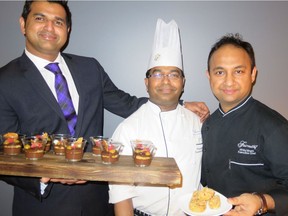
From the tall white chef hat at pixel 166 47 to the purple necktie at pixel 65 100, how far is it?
2.61 feet

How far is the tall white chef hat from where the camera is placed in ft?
7.32

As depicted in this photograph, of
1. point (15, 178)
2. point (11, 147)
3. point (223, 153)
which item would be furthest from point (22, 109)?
point (223, 153)

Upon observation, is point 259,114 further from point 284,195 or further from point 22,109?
point 22,109

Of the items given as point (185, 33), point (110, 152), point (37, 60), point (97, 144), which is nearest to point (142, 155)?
point (110, 152)

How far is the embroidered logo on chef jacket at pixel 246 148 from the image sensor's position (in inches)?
71.1

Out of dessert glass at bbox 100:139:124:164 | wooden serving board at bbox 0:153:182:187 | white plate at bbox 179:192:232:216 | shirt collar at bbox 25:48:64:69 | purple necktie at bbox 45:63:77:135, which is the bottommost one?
white plate at bbox 179:192:232:216

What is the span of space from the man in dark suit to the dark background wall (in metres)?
0.50

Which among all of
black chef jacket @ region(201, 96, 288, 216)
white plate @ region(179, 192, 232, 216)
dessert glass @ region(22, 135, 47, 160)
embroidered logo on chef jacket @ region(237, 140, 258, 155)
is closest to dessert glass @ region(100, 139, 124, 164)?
dessert glass @ region(22, 135, 47, 160)

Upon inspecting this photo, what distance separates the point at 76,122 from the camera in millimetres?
2135

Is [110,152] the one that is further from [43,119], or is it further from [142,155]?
[43,119]

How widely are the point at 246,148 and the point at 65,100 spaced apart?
1529 millimetres

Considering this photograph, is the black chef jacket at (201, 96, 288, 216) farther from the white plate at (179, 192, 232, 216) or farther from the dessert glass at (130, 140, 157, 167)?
the dessert glass at (130, 140, 157, 167)

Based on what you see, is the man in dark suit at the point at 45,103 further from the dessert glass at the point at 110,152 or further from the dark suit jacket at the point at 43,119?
the dessert glass at the point at 110,152

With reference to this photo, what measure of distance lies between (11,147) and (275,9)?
2894mm
